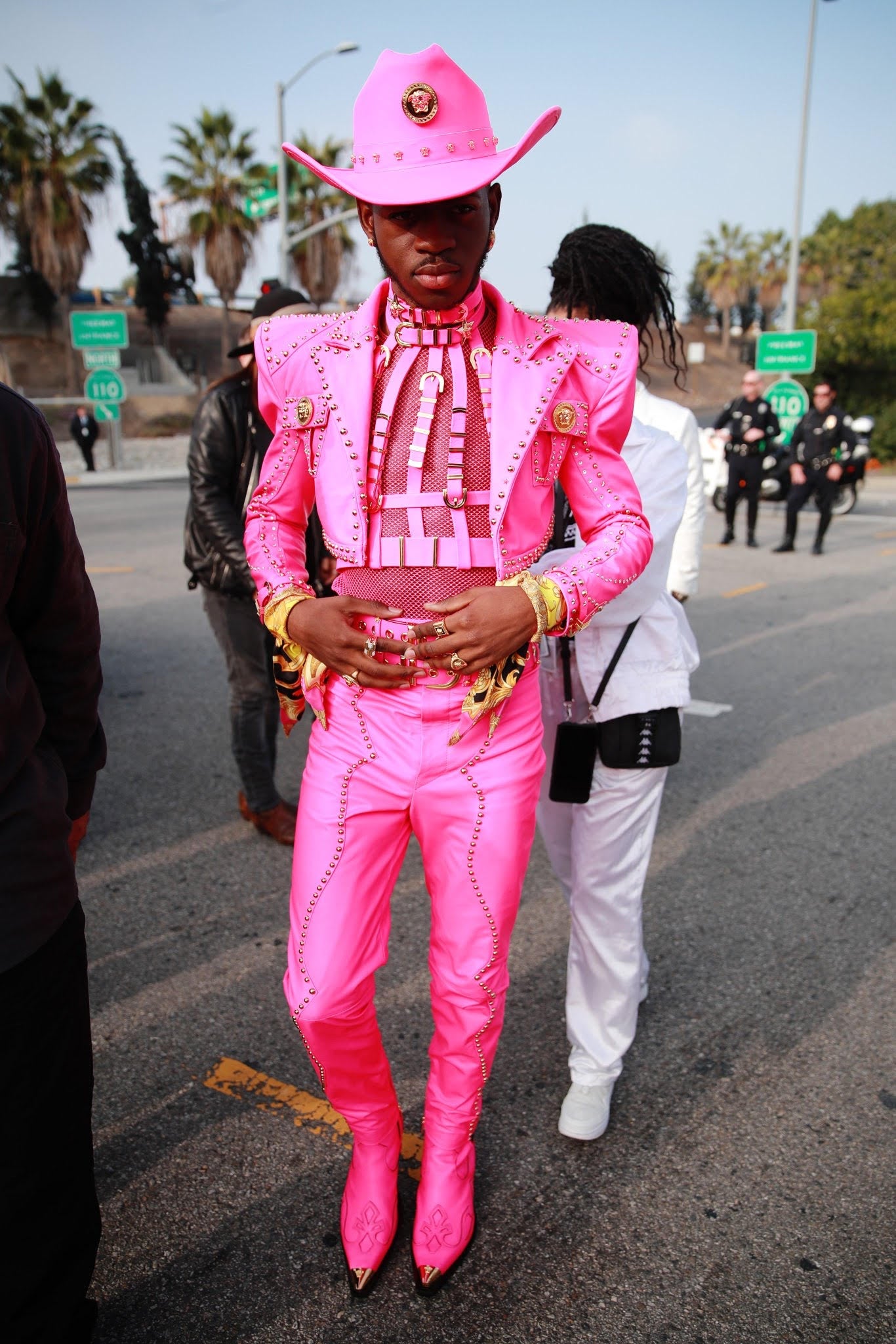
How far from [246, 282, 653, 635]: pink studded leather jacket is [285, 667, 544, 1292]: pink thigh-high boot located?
0.29 m

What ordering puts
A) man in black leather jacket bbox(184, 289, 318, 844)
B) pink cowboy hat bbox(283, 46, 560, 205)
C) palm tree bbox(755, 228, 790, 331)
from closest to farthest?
pink cowboy hat bbox(283, 46, 560, 205), man in black leather jacket bbox(184, 289, 318, 844), palm tree bbox(755, 228, 790, 331)

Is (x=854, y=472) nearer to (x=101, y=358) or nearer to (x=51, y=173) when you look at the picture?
(x=101, y=358)

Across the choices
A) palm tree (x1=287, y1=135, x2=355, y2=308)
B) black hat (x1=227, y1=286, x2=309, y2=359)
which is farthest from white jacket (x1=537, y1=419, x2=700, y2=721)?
palm tree (x1=287, y1=135, x2=355, y2=308)

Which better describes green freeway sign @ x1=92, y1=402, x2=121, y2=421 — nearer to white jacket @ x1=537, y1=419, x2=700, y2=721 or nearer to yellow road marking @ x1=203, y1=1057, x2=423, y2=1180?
yellow road marking @ x1=203, y1=1057, x2=423, y2=1180

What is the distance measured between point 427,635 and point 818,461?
38.7 feet

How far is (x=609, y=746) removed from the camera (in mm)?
2512

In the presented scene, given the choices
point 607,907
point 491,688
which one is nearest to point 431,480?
point 491,688

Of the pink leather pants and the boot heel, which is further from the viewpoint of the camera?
the boot heel

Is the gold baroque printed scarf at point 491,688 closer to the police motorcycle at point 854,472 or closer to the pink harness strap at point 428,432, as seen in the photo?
the pink harness strap at point 428,432

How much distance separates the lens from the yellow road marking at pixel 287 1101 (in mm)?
2561

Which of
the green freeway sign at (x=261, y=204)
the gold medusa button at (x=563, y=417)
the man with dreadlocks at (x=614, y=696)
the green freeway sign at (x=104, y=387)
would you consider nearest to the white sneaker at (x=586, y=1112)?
the man with dreadlocks at (x=614, y=696)

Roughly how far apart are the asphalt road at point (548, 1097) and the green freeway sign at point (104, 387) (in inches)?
790

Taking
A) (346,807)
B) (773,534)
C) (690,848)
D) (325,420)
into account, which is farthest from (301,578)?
(773,534)

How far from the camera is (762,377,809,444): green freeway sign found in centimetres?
1753
